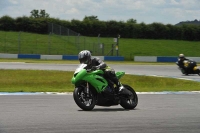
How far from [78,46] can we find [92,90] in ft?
146

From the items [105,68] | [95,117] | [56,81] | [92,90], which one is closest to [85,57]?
[105,68]

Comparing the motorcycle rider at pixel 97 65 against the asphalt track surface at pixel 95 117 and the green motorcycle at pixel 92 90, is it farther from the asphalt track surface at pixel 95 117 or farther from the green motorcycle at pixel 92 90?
the asphalt track surface at pixel 95 117

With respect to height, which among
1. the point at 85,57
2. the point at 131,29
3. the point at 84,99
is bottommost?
the point at 84,99

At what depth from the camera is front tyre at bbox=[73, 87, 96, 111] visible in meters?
10.5

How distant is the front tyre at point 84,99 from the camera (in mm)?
10508

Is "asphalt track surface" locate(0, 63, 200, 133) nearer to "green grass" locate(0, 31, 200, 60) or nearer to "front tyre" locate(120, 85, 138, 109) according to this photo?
"front tyre" locate(120, 85, 138, 109)

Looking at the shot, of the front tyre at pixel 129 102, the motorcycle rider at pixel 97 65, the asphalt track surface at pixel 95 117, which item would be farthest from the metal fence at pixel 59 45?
the motorcycle rider at pixel 97 65

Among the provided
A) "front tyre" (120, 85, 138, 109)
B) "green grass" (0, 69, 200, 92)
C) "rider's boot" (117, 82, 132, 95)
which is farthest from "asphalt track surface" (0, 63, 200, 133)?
"green grass" (0, 69, 200, 92)

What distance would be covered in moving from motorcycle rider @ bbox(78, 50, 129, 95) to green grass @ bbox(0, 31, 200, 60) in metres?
39.1

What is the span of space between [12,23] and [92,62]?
62.0 metres

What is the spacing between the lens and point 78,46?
55.2 metres

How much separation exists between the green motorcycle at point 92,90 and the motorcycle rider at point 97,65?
8 centimetres

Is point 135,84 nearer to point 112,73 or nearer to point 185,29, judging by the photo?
point 112,73

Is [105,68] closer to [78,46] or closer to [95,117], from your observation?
[95,117]
